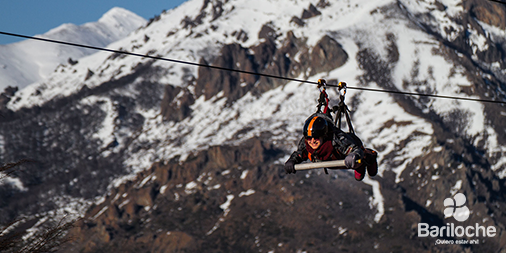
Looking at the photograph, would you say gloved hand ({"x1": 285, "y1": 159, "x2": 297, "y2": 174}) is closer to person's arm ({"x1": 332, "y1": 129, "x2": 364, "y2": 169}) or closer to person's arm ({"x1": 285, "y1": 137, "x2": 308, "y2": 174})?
person's arm ({"x1": 285, "y1": 137, "x2": 308, "y2": 174})

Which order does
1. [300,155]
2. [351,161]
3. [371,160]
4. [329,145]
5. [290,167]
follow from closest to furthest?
1. [351,161]
2. [371,160]
3. [329,145]
4. [290,167]
5. [300,155]

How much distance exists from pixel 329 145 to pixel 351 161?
238cm

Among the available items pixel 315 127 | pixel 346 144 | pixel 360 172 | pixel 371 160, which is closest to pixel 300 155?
pixel 360 172

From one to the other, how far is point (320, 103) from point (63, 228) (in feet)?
35.7

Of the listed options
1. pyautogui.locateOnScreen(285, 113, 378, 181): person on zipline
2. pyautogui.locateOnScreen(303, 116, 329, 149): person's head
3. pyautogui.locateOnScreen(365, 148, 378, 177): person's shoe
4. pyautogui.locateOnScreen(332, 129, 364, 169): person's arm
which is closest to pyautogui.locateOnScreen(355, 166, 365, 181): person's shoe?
pyautogui.locateOnScreen(285, 113, 378, 181): person on zipline

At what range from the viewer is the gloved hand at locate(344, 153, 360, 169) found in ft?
82.8

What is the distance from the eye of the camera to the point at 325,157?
2786 centimetres

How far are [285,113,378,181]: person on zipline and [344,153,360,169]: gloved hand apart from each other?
128 millimetres

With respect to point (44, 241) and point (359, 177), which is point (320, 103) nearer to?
point (359, 177)

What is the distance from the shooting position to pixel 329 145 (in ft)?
90.3

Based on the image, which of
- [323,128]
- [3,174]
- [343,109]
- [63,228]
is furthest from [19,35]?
[343,109]

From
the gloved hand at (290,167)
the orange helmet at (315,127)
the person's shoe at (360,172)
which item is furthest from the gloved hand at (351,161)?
the gloved hand at (290,167)

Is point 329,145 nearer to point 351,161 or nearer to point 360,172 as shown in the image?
point 360,172

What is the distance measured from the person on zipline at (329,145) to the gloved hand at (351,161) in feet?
0.42
